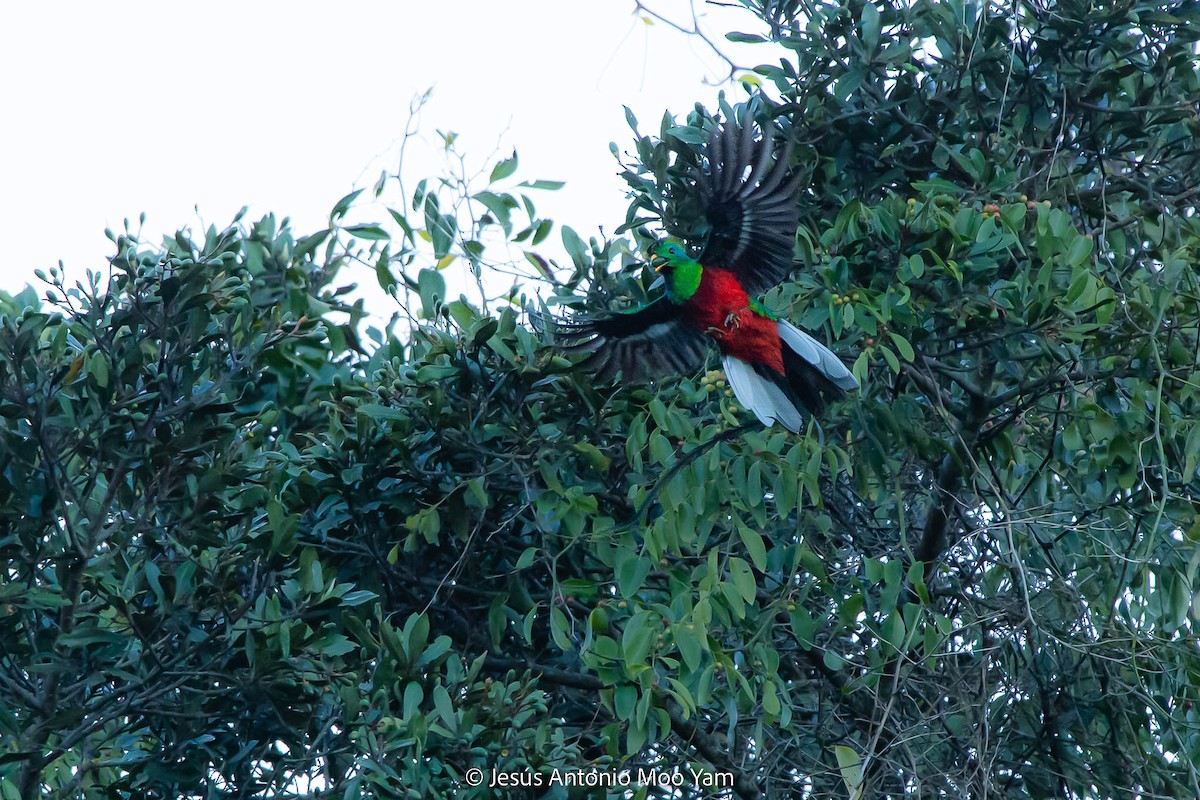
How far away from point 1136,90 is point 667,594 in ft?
6.82

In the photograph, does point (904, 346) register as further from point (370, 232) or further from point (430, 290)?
point (370, 232)

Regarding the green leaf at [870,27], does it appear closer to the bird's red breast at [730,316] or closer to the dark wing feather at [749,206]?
the dark wing feather at [749,206]

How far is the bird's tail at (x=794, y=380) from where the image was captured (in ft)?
11.9

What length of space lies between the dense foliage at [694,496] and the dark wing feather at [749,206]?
0.47 ft

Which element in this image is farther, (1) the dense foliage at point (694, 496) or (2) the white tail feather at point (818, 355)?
(2) the white tail feather at point (818, 355)

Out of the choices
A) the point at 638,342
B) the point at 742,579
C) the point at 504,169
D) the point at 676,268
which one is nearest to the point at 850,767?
the point at 742,579

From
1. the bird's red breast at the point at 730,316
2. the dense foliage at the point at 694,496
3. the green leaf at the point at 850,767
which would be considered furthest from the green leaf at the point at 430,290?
the green leaf at the point at 850,767

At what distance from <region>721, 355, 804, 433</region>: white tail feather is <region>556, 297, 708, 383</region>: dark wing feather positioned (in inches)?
8.3

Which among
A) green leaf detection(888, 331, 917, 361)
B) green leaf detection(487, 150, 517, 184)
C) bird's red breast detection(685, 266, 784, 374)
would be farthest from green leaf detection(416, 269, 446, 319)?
green leaf detection(888, 331, 917, 361)

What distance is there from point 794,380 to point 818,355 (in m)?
0.13

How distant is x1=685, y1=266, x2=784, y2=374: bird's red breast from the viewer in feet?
12.9

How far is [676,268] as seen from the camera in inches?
153

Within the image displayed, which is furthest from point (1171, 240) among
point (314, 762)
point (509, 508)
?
point (314, 762)

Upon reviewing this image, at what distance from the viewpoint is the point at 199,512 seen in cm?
346
